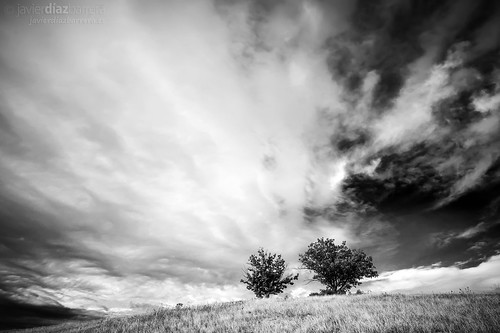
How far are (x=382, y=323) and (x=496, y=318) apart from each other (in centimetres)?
365

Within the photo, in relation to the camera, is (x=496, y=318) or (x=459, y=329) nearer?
(x=459, y=329)

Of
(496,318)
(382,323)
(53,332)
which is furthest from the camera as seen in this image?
(53,332)

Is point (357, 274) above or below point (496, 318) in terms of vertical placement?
above

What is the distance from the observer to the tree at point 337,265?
4134 centimetres

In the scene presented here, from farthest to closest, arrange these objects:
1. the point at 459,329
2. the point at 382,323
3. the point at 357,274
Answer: the point at 357,274 < the point at 382,323 < the point at 459,329

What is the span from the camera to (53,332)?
15.6 meters

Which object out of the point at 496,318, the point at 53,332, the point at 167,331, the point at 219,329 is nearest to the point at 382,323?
the point at 496,318

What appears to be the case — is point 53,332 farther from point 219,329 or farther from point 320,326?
point 320,326

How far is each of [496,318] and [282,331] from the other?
24.0 feet

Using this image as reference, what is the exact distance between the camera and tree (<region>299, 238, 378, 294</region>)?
4134 cm

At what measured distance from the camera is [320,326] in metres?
9.79

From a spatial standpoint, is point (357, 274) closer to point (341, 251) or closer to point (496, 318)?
point (341, 251)

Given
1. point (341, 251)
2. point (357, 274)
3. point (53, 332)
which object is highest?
point (341, 251)

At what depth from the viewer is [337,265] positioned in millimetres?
41031
